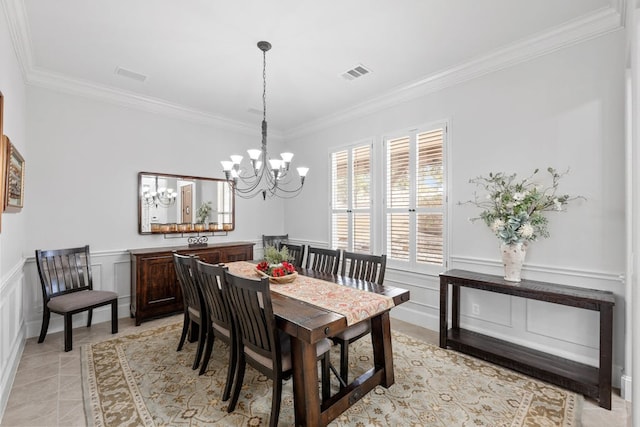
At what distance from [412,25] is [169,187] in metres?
3.75

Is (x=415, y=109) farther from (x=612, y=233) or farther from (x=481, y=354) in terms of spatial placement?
(x=481, y=354)

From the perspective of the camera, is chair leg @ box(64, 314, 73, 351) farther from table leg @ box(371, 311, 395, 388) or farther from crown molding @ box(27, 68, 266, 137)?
table leg @ box(371, 311, 395, 388)

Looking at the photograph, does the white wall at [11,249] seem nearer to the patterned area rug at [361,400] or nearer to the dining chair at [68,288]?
the dining chair at [68,288]

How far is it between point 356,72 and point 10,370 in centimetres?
426

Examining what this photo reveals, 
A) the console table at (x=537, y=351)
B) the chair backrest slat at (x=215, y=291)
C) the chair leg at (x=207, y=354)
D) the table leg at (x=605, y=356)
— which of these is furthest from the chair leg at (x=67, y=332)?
the table leg at (x=605, y=356)

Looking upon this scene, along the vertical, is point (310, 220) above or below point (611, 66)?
below

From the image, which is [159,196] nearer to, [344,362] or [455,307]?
[344,362]

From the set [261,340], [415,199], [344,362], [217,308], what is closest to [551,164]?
[415,199]

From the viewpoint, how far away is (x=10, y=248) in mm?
2555

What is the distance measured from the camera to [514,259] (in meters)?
2.81

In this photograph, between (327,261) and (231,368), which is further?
(327,261)

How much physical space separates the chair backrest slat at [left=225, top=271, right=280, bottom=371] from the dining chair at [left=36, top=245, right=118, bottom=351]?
7.10 ft

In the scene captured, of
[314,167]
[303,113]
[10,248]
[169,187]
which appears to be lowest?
[10,248]

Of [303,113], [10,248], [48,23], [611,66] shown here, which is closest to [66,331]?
[10,248]
